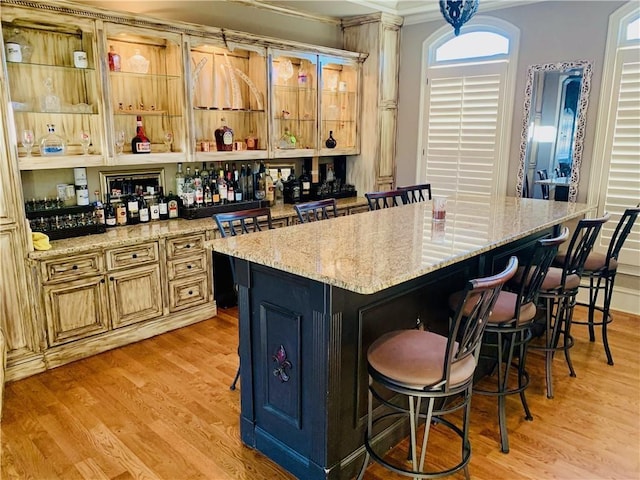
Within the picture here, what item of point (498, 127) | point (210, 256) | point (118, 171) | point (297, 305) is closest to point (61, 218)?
point (118, 171)

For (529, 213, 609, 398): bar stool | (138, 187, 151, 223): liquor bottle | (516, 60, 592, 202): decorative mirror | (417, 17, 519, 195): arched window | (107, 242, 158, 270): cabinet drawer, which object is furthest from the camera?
(417, 17, 519, 195): arched window

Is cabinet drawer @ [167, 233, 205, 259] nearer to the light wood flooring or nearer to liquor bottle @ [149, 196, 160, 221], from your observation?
liquor bottle @ [149, 196, 160, 221]

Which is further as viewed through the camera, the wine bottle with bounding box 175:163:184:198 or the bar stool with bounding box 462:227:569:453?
the wine bottle with bounding box 175:163:184:198

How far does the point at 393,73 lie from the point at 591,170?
231 cm

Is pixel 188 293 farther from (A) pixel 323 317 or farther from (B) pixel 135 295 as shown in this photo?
(A) pixel 323 317

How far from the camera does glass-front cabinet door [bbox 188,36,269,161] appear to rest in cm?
428

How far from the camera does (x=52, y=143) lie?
3.43 m

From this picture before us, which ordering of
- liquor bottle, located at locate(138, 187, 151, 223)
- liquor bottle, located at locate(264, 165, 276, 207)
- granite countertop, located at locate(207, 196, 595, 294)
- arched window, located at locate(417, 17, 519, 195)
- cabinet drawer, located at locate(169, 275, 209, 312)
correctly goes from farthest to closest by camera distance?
liquor bottle, located at locate(264, 165, 276, 207) < arched window, located at locate(417, 17, 519, 195) < liquor bottle, located at locate(138, 187, 151, 223) < cabinet drawer, located at locate(169, 275, 209, 312) < granite countertop, located at locate(207, 196, 595, 294)

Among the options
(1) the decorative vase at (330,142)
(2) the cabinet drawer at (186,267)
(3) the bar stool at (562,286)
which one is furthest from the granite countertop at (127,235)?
(3) the bar stool at (562,286)

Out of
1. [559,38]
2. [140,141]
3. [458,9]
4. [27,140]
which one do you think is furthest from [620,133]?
[27,140]

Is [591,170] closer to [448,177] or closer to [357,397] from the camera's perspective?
[448,177]

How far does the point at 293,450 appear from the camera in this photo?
2281 mm

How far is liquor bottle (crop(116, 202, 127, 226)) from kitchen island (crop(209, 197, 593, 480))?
1784mm

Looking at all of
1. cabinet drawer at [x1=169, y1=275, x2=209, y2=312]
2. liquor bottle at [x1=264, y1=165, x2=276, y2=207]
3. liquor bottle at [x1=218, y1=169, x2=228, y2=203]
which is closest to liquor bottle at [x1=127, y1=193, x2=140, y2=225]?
cabinet drawer at [x1=169, y1=275, x2=209, y2=312]
